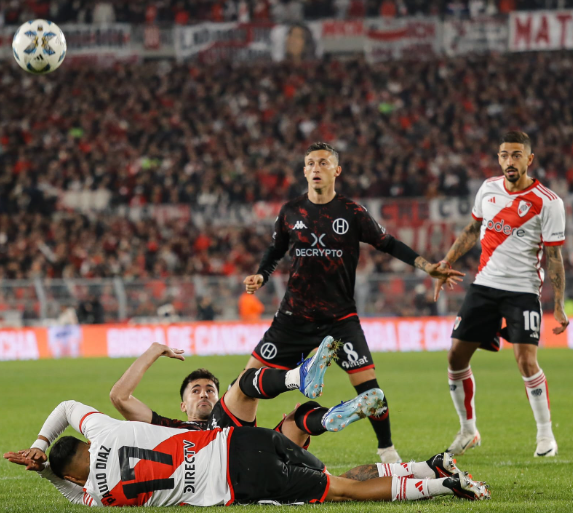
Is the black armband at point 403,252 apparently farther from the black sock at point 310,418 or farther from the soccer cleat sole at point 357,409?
the soccer cleat sole at point 357,409

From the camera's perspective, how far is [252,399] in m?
5.91

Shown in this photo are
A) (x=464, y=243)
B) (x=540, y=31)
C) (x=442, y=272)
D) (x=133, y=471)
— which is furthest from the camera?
(x=540, y=31)

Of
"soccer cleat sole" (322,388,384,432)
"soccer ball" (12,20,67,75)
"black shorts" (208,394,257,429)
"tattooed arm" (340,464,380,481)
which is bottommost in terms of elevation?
"tattooed arm" (340,464,380,481)

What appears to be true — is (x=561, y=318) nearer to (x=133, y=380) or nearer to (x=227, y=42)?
(x=133, y=380)

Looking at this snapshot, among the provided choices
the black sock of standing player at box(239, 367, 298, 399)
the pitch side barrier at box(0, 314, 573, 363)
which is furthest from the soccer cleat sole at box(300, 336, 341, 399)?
the pitch side barrier at box(0, 314, 573, 363)

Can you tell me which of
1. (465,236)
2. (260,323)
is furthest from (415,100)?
(465,236)

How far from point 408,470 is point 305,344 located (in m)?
1.45

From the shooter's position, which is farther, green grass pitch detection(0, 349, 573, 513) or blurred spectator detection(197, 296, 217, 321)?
blurred spectator detection(197, 296, 217, 321)

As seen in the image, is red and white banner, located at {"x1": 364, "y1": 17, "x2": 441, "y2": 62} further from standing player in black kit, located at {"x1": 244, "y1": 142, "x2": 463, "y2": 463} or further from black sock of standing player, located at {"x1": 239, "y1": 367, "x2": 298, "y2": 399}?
black sock of standing player, located at {"x1": 239, "y1": 367, "x2": 298, "y2": 399}

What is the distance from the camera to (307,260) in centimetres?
671

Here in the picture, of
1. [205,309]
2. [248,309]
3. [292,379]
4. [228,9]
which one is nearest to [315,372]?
[292,379]

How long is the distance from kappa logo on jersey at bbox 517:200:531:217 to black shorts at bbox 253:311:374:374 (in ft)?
6.24

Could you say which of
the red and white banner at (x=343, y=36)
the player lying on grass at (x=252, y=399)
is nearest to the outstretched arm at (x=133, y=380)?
the player lying on grass at (x=252, y=399)

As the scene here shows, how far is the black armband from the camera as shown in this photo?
6.58 meters
